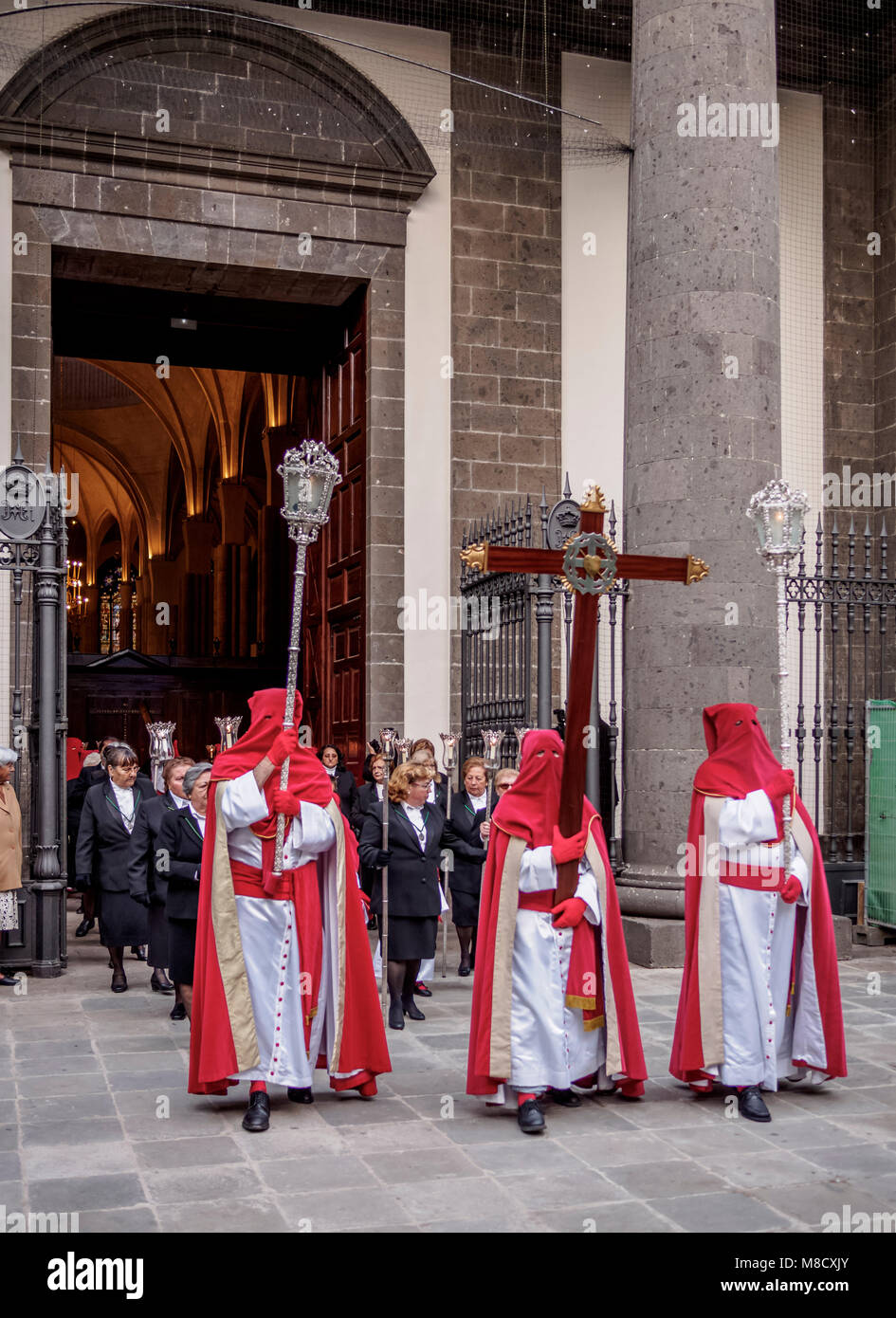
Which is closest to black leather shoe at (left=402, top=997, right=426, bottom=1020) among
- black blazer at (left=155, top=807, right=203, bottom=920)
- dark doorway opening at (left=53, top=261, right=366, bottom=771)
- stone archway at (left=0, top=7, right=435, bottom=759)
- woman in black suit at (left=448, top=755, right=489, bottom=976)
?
woman in black suit at (left=448, top=755, right=489, bottom=976)

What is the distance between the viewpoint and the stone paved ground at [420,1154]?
15.6 ft

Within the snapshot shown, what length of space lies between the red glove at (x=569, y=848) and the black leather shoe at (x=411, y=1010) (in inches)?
101

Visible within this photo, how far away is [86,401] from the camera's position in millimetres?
29281

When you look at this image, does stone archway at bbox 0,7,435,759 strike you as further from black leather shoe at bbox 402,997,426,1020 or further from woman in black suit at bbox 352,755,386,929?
black leather shoe at bbox 402,997,426,1020

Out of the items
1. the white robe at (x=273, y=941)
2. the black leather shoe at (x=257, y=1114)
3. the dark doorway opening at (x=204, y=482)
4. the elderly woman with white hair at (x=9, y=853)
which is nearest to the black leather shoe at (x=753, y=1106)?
the white robe at (x=273, y=941)

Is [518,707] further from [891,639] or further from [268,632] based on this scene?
[268,632]

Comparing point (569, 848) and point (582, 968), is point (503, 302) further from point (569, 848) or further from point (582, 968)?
point (582, 968)

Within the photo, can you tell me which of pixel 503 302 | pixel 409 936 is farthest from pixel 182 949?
pixel 503 302

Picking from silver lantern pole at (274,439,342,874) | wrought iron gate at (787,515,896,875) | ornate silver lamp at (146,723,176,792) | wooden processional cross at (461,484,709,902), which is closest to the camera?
wooden processional cross at (461,484,709,902)

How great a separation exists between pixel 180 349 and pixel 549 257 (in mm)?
4558

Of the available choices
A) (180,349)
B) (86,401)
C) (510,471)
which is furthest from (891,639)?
(86,401)

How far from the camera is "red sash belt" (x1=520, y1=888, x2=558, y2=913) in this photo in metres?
6.14

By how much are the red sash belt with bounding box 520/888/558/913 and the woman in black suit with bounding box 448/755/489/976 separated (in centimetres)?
314

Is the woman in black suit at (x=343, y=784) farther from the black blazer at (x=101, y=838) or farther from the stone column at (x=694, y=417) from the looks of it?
the stone column at (x=694, y=417)
